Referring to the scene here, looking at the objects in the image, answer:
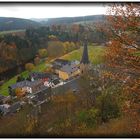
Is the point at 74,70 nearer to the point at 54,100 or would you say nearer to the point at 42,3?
the point at 54,100

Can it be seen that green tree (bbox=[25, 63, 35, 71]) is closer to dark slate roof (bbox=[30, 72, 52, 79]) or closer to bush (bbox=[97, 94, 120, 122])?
dark slate roof (bbox=[30, 72, 52, 79])

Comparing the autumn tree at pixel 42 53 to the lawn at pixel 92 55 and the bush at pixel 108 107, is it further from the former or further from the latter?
the bush at pixel 108 107

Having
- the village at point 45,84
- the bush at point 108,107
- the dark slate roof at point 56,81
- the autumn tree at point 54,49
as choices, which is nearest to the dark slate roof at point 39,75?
the village at point 45,84

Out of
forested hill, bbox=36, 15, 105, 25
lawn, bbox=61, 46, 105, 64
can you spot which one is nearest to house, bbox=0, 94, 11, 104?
lawn, bbox=61, 46, 105, 64

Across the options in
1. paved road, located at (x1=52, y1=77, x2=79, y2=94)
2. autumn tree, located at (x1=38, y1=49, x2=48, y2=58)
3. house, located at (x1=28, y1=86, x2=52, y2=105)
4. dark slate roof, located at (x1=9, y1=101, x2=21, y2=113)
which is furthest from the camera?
autumn tree, located at (x1=38, y1=49, x2=48, y2=58)

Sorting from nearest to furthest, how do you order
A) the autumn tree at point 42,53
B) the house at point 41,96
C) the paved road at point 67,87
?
1. the house at point 41,96
2. the paved road at point 67,87
3. the autumn tree at point 42,53

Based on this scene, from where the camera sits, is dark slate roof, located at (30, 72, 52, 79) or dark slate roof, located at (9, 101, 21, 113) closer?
dark slate roof, located at (9, 101, 21, 113)

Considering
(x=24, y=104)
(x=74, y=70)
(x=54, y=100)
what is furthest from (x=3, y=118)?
(x=74, y=70)
